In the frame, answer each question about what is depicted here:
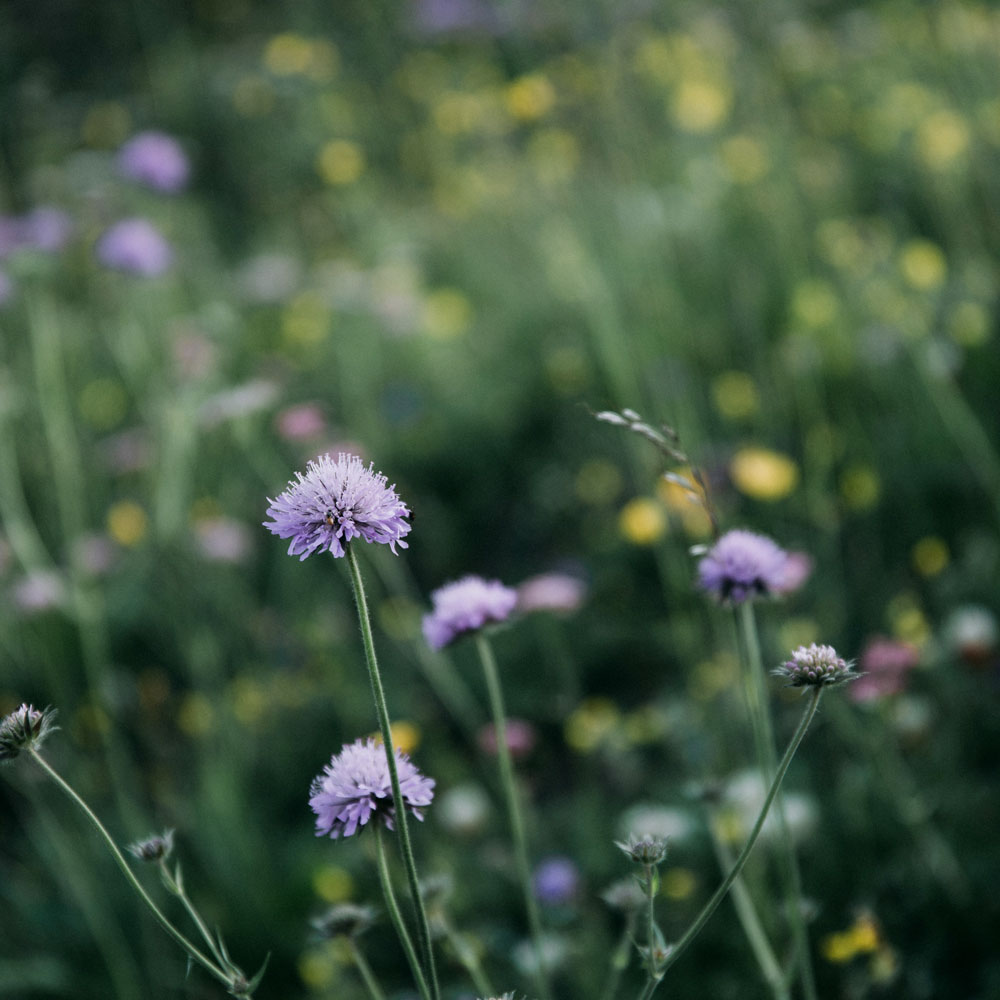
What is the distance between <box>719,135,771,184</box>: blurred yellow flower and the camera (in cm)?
356

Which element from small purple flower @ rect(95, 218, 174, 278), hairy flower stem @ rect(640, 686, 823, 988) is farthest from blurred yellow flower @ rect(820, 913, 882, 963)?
small purple flower @ rect(95, 218, 174, 278)

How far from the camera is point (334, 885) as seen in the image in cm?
174

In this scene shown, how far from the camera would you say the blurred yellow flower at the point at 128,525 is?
280cm

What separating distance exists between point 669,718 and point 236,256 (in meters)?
4.14

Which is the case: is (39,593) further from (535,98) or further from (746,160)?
(746,160)

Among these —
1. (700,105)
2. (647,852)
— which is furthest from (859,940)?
(700,105)

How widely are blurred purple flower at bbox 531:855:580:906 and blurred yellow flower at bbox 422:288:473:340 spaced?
2458 millimetres

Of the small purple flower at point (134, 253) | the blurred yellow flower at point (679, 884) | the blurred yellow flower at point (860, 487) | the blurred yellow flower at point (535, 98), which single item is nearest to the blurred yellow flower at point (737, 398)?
the blurred yellow flower at point (860, 487)

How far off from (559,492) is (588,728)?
1.05 meters

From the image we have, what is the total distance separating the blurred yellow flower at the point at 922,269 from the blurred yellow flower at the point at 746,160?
857mm

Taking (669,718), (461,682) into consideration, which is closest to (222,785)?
(461,682)

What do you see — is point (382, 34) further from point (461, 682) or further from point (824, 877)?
point (824, 877)

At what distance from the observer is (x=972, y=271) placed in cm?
273

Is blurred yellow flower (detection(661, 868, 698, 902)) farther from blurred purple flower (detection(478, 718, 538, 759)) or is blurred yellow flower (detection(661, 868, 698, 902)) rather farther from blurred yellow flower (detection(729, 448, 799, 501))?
blurred yellow flower (detection(729, 448, 799, 501))
